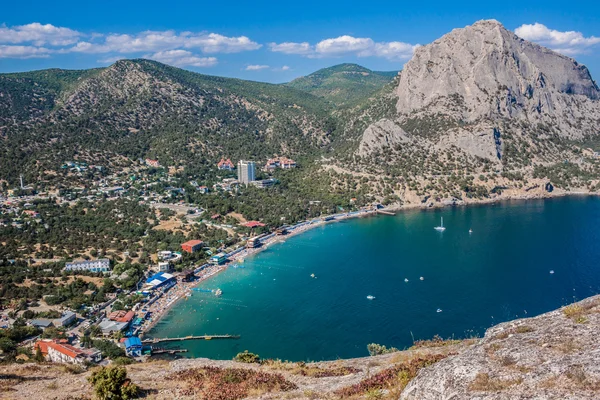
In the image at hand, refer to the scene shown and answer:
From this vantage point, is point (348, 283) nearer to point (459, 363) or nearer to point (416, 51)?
point (459, 363)

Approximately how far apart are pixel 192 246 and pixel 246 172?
38.3 m

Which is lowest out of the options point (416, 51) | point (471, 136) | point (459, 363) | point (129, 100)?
point (459, 363)

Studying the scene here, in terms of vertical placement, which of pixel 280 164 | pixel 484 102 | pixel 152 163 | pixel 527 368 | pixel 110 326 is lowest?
pixel 110 326

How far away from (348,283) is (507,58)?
91.2 metres

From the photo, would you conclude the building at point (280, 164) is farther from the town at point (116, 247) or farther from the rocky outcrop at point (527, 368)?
the rocky outcrop at point (527, 368)

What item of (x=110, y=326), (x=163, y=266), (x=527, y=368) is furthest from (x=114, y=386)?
(x=163, y=266)

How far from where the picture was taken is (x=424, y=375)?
8.29 meters

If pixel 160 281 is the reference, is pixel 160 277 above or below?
above

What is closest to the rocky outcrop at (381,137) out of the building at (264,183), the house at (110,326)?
the building at (264,183)

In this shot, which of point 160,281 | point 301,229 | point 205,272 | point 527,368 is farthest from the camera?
point 301,229

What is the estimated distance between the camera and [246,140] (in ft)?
396

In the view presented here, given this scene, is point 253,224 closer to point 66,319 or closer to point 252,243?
point 252,243

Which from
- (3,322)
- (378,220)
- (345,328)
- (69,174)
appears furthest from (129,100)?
(345,328)

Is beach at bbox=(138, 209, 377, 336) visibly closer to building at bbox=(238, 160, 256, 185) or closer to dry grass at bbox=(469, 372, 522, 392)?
building at bbox=(238, 160, 256, 185)
